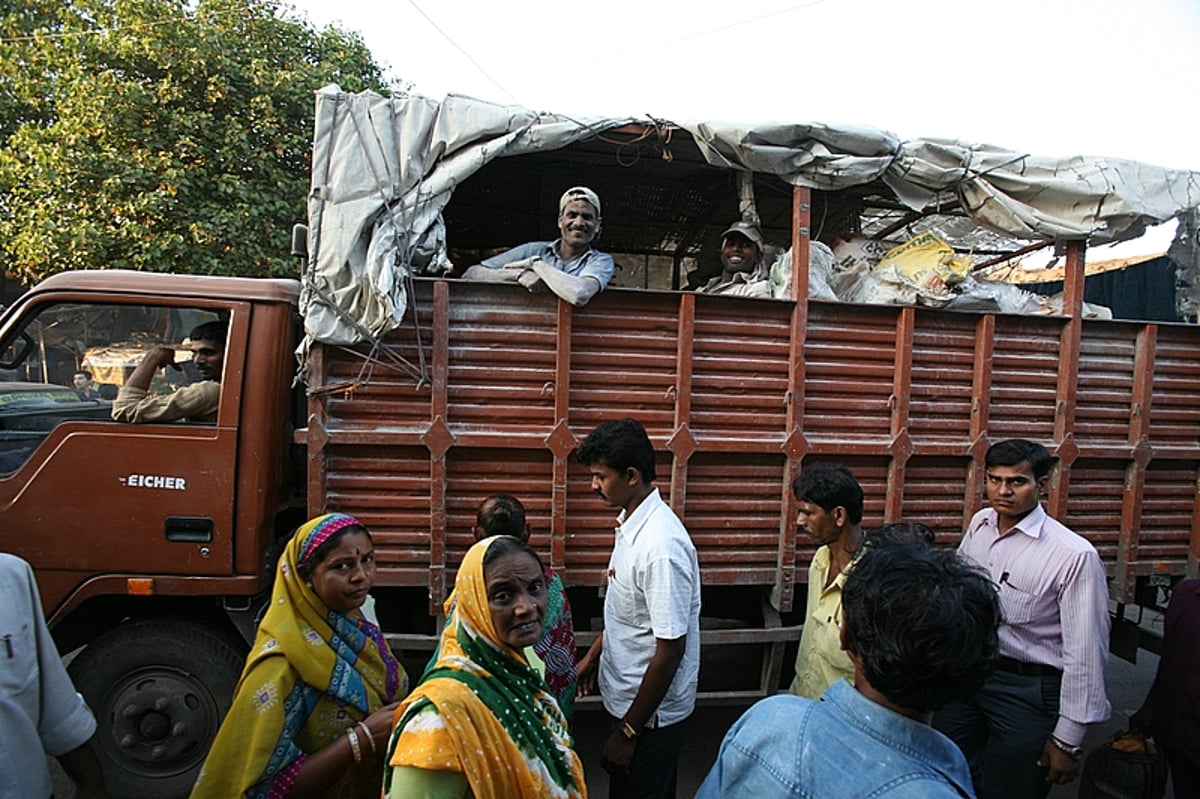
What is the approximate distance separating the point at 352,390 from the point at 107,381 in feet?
3.80

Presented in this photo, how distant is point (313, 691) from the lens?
159cm

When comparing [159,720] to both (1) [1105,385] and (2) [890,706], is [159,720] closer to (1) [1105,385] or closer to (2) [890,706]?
(2) [890,706]

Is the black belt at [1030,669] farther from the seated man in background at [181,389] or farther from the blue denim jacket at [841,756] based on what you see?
the seated man in background at [181,389]

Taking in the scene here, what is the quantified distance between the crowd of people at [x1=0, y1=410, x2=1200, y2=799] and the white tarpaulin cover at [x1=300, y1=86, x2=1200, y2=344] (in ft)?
3.57

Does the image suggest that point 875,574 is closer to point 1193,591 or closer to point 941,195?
point 1193,591

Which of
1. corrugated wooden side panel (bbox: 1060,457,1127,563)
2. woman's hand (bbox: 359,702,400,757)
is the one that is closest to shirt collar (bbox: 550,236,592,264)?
woman's hand (bbox: 359,702,400,757)

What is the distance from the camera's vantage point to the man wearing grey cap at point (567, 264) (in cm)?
261

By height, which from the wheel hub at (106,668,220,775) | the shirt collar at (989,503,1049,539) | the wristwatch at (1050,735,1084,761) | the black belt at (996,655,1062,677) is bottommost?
the wheel hub at (106,668,220,775)

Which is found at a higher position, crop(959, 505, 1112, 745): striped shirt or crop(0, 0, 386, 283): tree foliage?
crop(0, 0, 386, 283): tree foliage

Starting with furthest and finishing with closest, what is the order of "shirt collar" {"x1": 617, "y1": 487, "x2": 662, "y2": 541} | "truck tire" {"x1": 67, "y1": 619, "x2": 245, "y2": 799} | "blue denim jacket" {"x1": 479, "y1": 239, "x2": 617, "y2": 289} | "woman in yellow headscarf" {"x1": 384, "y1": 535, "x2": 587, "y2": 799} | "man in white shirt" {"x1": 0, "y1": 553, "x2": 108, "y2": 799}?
"blue denim jacket" {"x1": 479, "y1": 239, "x2": 617, "y2": 289}, "truck tire" {"x1": 67, "y1": 619, "x2": 245, "y2": 799}, "shirt collar" {"x1": 617, "y1": 487, "x2": 662, "y2": 541}, "man in white shirt" {"x1": 0, "y1": 553, "x2": 108, "y2": 799}, "woman in yellow headscarf" {"x1": 384, "y1": 535, "x2": 587, "y2": 799}

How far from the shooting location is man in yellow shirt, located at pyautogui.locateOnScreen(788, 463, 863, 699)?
2131 mm

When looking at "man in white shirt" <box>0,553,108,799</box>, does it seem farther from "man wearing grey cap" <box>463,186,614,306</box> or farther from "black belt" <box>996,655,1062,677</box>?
"black belt" <box>996,655,1062,677</box>

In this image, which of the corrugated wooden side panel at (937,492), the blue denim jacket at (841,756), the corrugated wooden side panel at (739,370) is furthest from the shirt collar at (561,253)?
the blue denim jacket at (841,756)

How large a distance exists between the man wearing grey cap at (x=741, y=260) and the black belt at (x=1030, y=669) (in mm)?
1913
